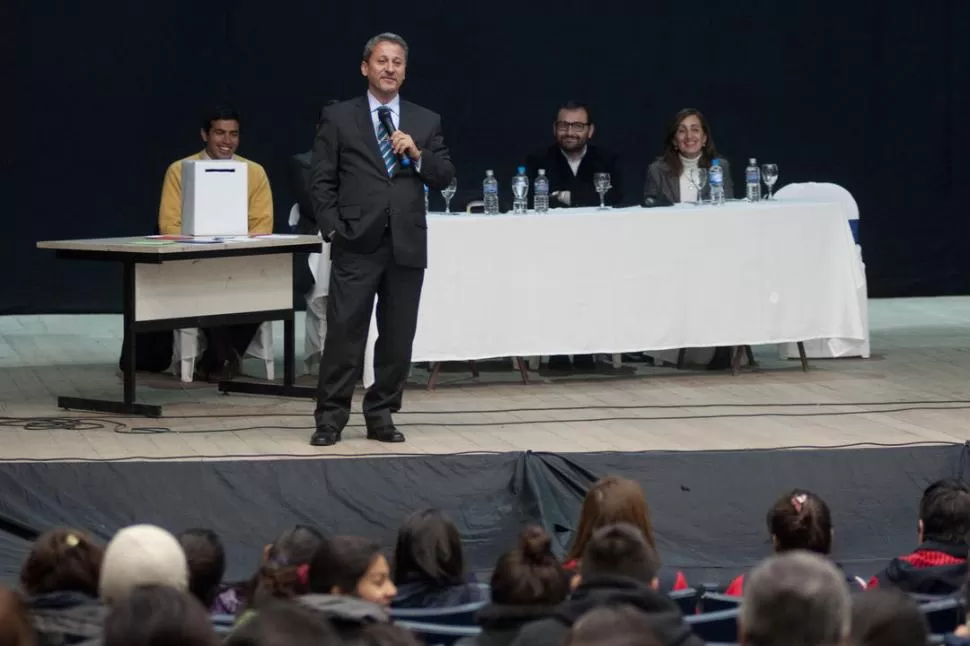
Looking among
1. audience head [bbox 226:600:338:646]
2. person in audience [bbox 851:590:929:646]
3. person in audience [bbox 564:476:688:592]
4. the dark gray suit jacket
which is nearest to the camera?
audience head [bbox 226:600:338:646]

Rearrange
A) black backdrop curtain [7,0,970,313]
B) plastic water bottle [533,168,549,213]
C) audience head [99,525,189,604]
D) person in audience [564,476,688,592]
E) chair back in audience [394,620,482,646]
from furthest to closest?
black backdrop curtain [7,0,970,313]
plastic water bottle [533,168,549,213]
person in audience [564,476,688,592]
chair back in audience [394,620,482,646]
audience head [99,525,189,604]

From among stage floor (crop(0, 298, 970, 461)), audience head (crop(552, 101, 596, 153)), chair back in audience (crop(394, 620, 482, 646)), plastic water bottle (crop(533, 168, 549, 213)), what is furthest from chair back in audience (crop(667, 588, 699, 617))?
audience head (crop(552, 101, 596, 153))

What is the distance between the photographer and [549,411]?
6.48m

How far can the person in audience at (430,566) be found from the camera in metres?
3.54

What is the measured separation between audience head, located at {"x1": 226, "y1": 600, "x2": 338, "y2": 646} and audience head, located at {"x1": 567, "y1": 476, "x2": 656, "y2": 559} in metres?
1.29

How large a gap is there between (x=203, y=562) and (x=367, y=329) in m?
2.61

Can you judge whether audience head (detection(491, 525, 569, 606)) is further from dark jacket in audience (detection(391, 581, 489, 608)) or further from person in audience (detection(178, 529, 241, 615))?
person in audience (detection(178, 529, 241, 615))

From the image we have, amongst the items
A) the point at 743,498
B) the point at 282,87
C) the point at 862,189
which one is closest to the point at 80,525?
the point at 743,498

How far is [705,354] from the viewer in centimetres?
770

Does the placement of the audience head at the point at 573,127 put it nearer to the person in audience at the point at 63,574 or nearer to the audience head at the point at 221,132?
the audience head at the point at 221,132

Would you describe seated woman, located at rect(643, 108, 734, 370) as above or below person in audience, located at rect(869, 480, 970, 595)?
→ above

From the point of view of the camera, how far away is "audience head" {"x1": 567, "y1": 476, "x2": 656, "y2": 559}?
11.5 feet

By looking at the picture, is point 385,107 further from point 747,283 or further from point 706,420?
point 747,283

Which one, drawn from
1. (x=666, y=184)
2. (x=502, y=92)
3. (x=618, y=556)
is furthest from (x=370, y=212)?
(x=502, y=92)
